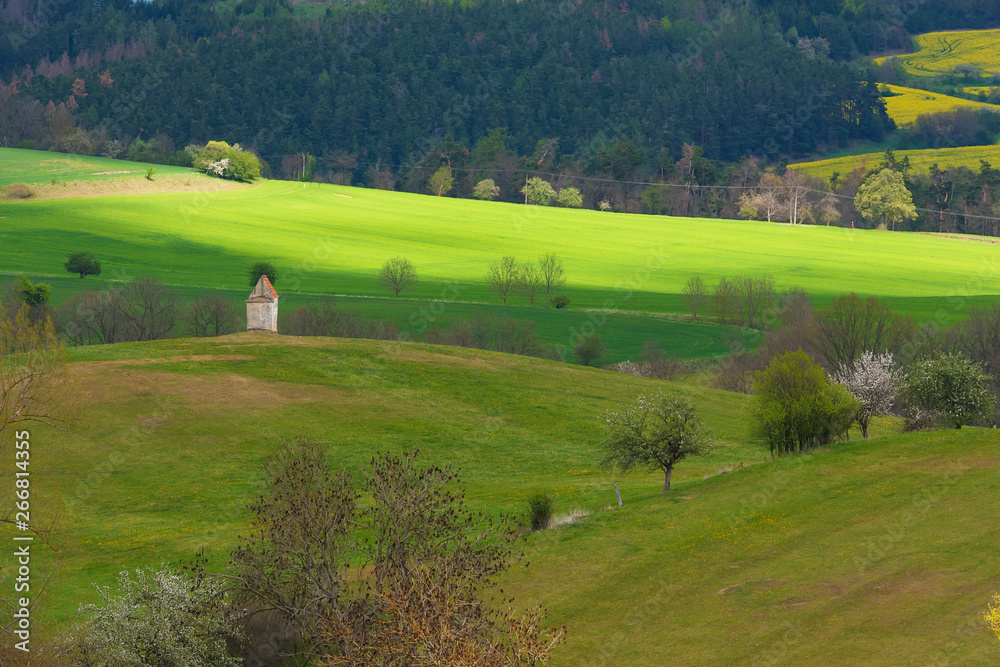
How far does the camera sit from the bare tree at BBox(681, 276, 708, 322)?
128450 mm

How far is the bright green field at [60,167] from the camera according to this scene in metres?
168

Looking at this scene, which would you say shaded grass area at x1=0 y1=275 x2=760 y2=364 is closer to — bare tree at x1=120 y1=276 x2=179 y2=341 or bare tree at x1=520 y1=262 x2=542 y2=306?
bare tree at x1=120 y1=276 x2=179 y2=341

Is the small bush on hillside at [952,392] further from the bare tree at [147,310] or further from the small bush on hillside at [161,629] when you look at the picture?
the bare tree at [147,310]

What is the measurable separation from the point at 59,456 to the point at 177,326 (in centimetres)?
5290

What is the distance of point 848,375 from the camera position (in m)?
77.4

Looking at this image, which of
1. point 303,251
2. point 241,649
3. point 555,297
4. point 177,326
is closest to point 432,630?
point 241,649

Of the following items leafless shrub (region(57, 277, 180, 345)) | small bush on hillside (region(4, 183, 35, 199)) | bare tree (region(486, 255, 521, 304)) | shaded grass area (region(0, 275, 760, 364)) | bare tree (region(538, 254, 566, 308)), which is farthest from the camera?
small bush on hillside (region(4, 183, 35, 199))

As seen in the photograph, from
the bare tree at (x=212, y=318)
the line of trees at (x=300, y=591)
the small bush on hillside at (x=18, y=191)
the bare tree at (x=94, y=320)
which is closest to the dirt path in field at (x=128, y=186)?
the small bush on hillside at (x=18, y=191)

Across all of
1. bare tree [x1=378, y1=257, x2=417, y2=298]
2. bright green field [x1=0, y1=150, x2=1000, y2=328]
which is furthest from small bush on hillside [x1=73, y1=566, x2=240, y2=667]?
bare tree [x1=378, y1=257, x2=417, y2=298]

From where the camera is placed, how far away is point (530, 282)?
5394 inches

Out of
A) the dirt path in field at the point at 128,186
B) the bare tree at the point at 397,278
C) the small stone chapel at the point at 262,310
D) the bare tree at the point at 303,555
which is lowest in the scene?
the bare tree at the point at 303,555

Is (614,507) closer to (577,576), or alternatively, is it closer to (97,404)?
(577,576)

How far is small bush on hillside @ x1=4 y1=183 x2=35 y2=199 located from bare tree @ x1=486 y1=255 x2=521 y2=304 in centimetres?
7192

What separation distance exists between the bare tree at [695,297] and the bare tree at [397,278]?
34.3 metres
